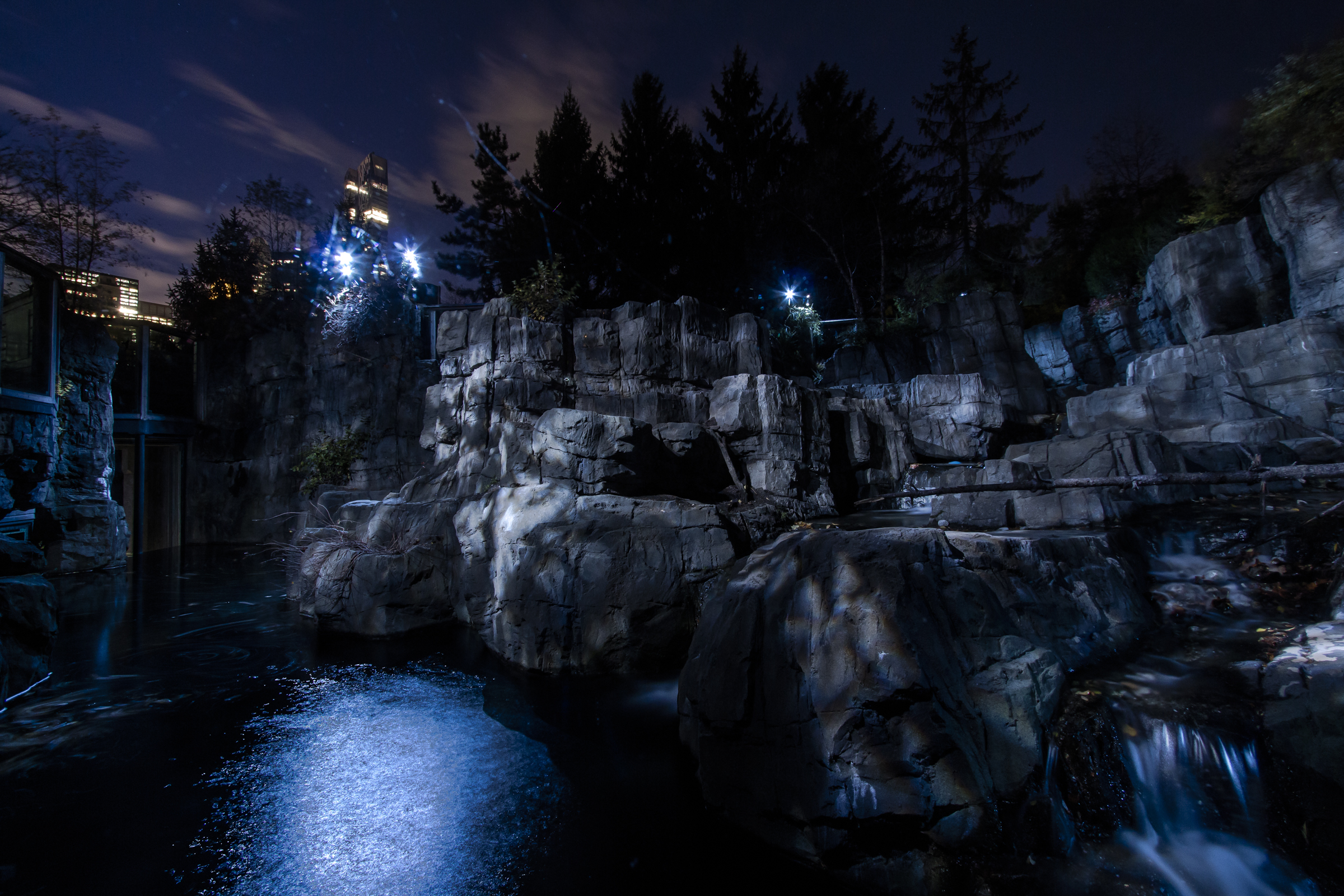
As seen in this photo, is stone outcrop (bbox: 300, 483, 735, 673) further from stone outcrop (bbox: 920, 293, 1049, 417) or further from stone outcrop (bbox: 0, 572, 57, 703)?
stone outcrop (bbox: 920, 293, 1049, 417)

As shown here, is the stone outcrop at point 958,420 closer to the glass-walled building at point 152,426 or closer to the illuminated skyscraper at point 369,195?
the illuminated skyscraper at point 369,195

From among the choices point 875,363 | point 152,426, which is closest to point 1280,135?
point 875,363

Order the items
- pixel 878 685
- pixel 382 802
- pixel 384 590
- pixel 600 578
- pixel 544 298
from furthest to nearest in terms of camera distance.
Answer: pixel 544 298, pixel 384 590, pixel 600 578, pixel 382 802, pixel 878 685

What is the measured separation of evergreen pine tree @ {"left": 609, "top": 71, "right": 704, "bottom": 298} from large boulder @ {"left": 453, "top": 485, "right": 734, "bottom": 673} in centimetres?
1362

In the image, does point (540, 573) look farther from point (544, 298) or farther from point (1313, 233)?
point (1313, 233)

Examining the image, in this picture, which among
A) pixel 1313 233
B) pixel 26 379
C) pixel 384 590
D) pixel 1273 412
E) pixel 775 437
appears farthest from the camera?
pixel 26 379

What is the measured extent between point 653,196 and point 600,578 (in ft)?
57.6

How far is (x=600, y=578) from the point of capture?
689 cm

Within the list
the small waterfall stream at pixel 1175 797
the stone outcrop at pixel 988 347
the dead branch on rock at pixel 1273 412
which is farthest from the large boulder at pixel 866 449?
the small waterfall stream at pixel 1175 797

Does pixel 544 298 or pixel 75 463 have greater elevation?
pixel 544 298

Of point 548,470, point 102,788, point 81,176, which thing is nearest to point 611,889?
point 102,788

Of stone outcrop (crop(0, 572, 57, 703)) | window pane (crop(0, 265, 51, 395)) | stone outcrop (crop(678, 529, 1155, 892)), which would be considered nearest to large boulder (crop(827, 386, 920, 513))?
stone outcrop (crop(678, 529, 1155, 892))

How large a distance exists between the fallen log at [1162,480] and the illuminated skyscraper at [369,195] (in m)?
20.1

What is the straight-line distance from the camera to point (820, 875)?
11.6 ft
